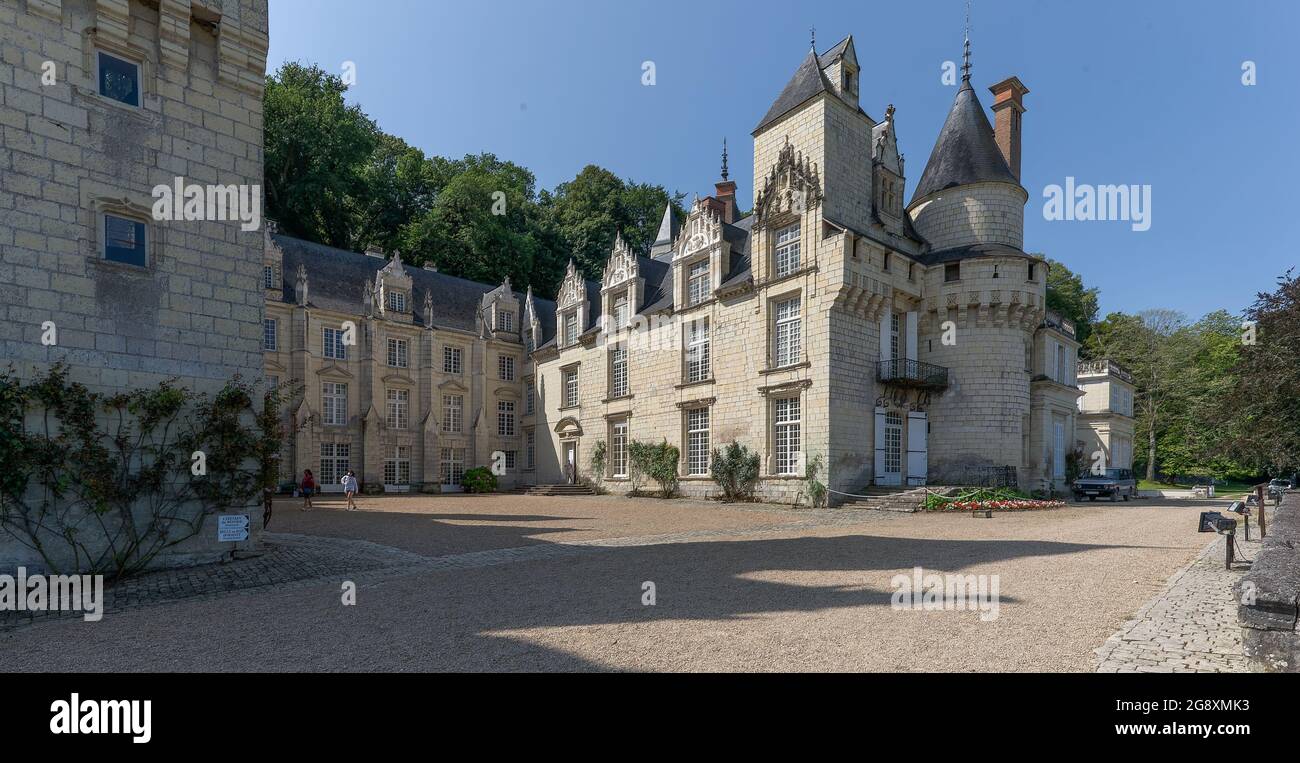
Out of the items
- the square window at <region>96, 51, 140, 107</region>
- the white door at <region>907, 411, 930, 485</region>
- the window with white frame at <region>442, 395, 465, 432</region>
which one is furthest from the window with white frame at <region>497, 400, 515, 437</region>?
the square window at <region>96, 51, 140, 107</region>

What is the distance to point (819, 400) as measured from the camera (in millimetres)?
21172

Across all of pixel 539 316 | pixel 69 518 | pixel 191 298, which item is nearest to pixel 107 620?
pixel 69 518

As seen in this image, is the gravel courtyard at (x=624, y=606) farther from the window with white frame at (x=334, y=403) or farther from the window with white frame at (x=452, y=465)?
the window with white frame at (x=452, y=465)

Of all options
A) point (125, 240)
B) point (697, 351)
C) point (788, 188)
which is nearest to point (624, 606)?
point (125, 240)

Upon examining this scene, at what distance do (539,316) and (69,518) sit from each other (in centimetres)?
2974

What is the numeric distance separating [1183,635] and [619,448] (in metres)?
25.2

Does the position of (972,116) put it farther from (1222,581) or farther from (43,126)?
(43,126)

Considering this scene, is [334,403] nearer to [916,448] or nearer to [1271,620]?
[916,448]

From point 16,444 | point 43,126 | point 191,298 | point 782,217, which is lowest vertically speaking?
point 16,444

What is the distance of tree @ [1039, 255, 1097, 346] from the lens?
5391 cm

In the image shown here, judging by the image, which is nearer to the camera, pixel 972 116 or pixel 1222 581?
pixel 1222 581

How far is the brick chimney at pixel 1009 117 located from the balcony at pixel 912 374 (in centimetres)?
922
